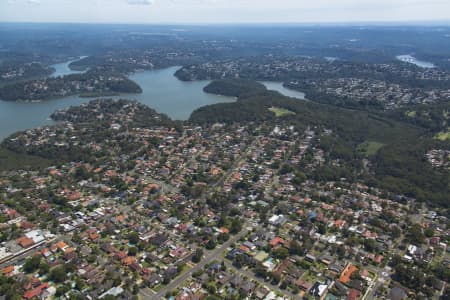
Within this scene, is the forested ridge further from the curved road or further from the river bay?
the curved road

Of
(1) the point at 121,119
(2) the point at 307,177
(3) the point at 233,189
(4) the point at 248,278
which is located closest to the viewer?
(4) the point at 248,278

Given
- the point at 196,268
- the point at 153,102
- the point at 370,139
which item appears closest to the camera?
the point at 196,268

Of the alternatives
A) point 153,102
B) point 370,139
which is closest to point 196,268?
point 370,139

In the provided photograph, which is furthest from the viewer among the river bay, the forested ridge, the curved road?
the river bay

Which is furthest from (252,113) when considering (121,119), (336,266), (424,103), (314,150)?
(336,266)

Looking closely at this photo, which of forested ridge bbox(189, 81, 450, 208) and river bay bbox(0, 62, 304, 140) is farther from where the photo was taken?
river bay bbox(0, 62, 304, 140)

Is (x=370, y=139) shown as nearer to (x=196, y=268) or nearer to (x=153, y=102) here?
(x=196, y=268)

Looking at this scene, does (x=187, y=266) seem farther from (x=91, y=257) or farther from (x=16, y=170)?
(x=16, y=170)

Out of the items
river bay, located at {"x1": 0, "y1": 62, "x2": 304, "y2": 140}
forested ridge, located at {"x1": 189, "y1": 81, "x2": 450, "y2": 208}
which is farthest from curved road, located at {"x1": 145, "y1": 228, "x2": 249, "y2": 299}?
river bay, located at {"x1": 0, "y1": 62, "x2": 304, "y2": 140}

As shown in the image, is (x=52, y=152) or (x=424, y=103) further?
(x=424, y=103)

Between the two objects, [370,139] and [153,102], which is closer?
[370,139]

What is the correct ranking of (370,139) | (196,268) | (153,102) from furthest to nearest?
(153,102) < (370,139) < (196,268)
